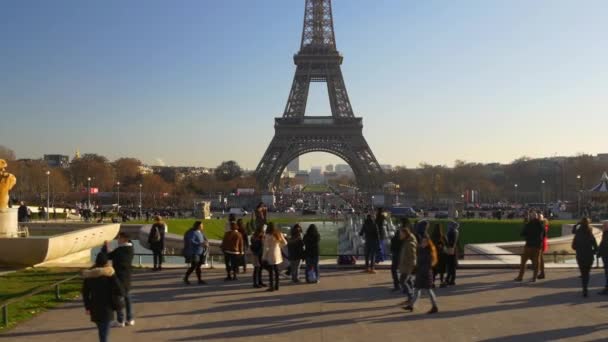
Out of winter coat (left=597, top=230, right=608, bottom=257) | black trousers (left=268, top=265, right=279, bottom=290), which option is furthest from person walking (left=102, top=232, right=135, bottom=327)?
winter coat (left=597, top=230, right=608, bottom=257)

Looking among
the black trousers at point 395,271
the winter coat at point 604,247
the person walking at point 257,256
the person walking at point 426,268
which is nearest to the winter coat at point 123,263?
the person walking at point 257,256

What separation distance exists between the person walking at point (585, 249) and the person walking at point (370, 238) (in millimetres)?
4851

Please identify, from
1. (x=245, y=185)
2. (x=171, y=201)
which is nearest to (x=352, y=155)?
(x=171, y=201)

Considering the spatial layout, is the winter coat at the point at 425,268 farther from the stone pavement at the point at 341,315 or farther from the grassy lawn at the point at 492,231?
the grassy lawn at the point at 492,231

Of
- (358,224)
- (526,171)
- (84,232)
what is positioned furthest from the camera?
(526,171)

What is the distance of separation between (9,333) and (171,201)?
9413 cm

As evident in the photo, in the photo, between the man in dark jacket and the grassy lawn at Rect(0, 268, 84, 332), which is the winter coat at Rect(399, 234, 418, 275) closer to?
the man in dark jacket

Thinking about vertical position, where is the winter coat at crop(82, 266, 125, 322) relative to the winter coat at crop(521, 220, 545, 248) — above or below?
below

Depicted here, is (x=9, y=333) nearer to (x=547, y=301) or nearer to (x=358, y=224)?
(x=547, y=301)

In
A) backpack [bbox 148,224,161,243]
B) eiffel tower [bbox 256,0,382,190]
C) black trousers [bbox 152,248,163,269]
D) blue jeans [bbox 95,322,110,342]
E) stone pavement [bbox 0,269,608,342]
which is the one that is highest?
eiffel tower [bbox 256,0,382,190]

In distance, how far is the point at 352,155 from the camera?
97.0m

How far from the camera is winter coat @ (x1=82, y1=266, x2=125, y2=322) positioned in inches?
338

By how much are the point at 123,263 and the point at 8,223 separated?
10.5 meters

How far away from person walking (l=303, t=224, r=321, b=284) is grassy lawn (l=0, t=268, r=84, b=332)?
5133 mm
